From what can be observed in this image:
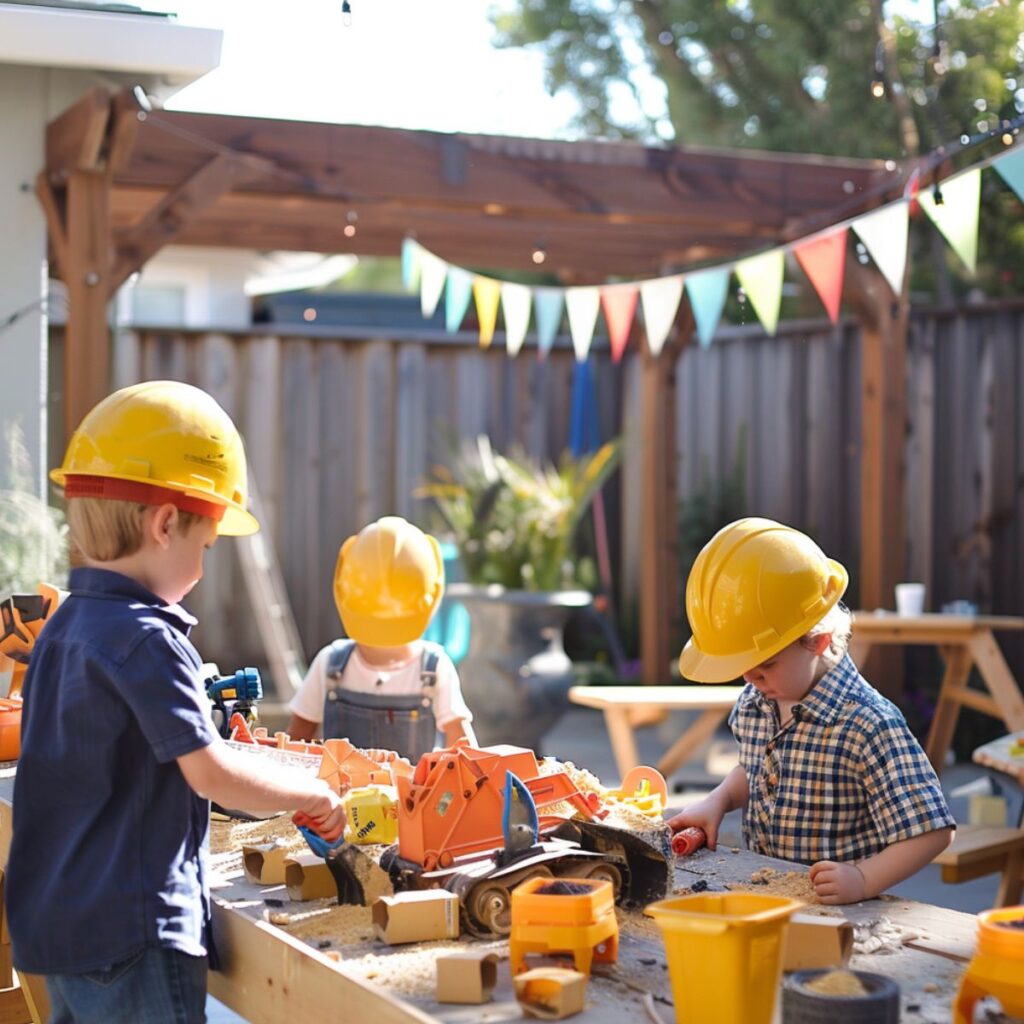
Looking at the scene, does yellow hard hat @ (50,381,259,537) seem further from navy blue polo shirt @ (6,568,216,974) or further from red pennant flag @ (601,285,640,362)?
red pennant flag @ (601,285,640,362)

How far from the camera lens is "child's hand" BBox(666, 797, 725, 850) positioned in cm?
258

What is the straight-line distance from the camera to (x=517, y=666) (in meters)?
7.69

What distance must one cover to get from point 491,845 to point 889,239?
11.0 ft

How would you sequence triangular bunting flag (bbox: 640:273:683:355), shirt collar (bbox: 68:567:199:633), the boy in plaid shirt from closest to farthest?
shirt collar (bbox: 68:567:199:633) < the boy in plaid shirt < triangular bunting flag (bbox: 640:273:683:355)

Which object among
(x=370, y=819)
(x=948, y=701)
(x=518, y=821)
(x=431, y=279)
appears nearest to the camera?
(x=518, y=821)

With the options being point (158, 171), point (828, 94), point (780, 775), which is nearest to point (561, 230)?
point (158, 171)

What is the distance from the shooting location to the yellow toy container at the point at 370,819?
2398 millimetres

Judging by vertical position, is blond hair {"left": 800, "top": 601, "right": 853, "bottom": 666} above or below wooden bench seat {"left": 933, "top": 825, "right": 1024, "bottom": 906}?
above

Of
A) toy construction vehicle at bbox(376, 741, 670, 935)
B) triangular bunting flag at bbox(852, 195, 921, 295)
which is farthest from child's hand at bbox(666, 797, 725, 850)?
triangular bunting flag at bbox(852, 195, 921, 295)

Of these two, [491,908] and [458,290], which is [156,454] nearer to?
[491,908]

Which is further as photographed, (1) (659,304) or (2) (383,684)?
(1) (659,304)

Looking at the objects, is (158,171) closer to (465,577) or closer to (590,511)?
(465,577)

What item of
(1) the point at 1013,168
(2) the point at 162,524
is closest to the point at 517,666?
(1) the point at 1013,168

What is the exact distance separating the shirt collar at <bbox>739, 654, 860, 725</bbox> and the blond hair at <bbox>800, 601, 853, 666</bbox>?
0.03 m
